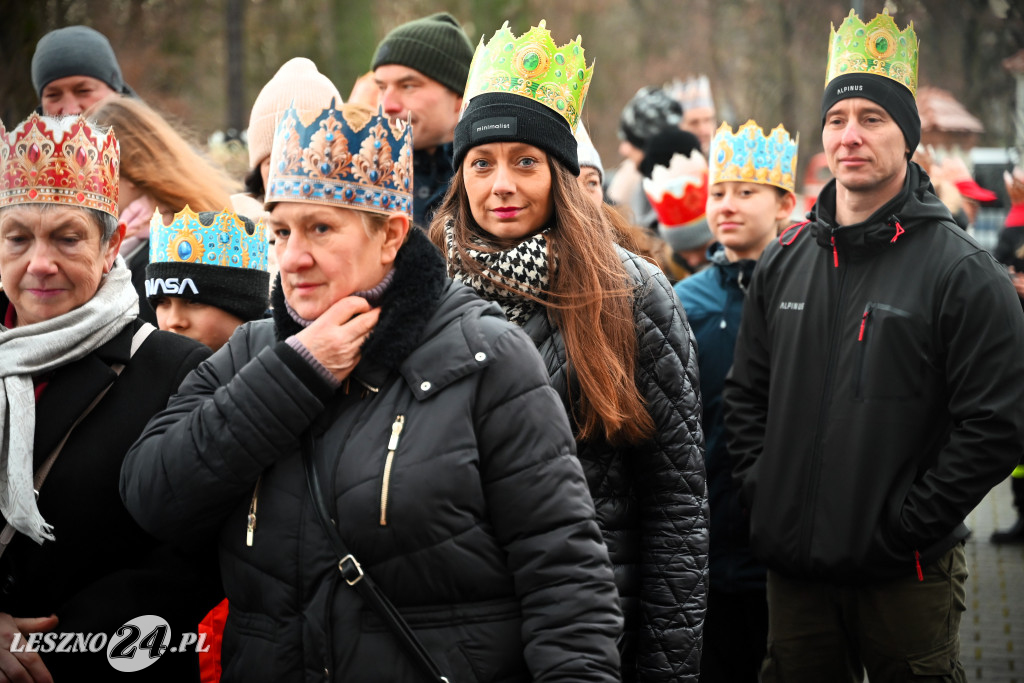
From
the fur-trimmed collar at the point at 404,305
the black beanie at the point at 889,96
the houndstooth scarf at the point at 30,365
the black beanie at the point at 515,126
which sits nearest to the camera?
the fur-trimmed collar at the point at 404,305

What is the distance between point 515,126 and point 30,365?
1.55 m

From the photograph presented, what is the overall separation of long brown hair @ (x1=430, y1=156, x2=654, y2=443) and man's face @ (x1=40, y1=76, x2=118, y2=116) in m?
3.00

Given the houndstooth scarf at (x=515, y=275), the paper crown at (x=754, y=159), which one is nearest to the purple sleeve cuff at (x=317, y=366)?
the houndstooth scarf at (x=515, y=275)

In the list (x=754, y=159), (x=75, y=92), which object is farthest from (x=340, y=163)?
(x=75, y=92)

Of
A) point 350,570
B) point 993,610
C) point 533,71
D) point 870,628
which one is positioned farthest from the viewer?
point 993,610

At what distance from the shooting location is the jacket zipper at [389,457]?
7.75 feet

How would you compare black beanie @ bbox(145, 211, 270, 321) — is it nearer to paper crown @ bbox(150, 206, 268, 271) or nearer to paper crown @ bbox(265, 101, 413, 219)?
paper crown @ bbox(150, 206, 268, 271)

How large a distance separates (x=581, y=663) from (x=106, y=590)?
4.39ft

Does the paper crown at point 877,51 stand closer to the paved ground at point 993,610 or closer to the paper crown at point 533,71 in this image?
the paper crown at point 533,71

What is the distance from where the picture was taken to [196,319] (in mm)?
3893

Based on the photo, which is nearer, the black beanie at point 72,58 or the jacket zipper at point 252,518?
the jacket zipper at point 252,518

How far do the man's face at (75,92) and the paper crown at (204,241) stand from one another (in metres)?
1.79

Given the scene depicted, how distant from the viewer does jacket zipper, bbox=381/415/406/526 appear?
2.36m

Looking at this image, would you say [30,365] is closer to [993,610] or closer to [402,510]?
[402,510]
